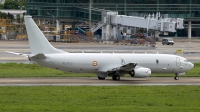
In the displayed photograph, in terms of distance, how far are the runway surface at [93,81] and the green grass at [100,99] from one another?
11.3ft

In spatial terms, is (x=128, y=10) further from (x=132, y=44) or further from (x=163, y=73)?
(x=163, y=73)

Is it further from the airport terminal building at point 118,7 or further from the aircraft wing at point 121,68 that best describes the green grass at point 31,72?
the airport terminal building at point 118,7

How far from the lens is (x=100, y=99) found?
37031mm

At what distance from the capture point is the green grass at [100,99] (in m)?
32.8

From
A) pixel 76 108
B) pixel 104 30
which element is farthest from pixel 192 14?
pixel 76 108

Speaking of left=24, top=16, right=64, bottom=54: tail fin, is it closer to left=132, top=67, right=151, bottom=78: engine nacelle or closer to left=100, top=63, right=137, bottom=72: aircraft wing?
left=100, top=63, right=137, bottom=72: aircraft wing

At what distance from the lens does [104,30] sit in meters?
130

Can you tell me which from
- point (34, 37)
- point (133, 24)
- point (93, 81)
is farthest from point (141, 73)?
point (133, 24)

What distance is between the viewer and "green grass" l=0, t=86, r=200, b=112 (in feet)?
108

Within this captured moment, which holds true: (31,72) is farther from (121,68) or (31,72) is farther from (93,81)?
(121,68)

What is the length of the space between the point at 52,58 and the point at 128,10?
9428 centimetres

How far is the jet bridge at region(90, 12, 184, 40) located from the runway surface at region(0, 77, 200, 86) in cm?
6265

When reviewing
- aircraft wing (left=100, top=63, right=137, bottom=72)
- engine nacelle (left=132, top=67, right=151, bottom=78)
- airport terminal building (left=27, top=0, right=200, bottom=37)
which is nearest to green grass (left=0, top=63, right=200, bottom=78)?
aircraft wing (left=100, top=63, right=137, bottom=72)

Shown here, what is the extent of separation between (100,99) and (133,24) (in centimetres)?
8433
